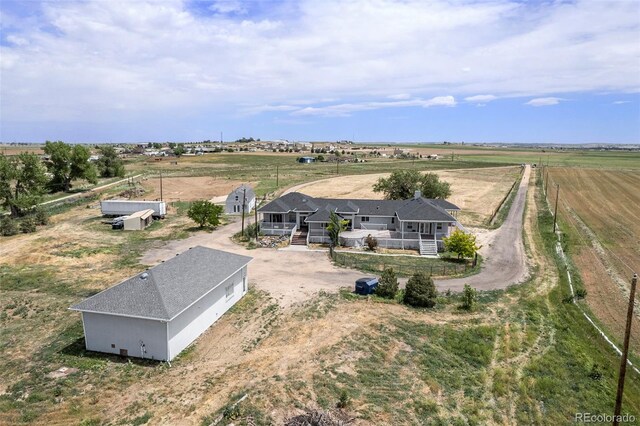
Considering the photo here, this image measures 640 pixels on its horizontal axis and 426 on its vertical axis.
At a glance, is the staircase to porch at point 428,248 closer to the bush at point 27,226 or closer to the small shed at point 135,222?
the small shed at point 135,222

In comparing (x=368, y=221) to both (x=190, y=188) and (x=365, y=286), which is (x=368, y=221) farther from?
(x=190, y=188)

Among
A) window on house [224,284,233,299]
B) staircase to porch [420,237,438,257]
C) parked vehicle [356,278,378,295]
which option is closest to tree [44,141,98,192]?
window on house [224,284,233,299]

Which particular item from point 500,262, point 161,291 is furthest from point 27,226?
point 500,262

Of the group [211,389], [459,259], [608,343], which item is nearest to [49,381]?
[211,389]

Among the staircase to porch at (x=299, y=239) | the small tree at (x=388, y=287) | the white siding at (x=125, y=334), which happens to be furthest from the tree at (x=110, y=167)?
the small tree at (x=388, y=287)

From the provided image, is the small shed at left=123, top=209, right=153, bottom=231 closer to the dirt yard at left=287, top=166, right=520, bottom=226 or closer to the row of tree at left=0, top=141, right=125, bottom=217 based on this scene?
the row of tree at left=0, top=141, right=125, bottom=217

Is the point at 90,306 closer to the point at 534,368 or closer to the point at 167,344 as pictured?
the point at 167,344
